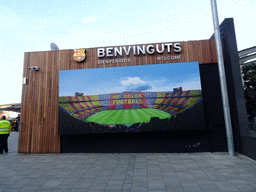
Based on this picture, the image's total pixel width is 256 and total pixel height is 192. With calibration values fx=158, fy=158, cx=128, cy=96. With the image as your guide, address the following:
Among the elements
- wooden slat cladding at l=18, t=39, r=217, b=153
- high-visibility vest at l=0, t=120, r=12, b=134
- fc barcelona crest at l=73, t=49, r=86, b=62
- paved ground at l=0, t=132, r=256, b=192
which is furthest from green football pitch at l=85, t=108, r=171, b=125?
high-visibility vest at l=0, t=120, r=12, b=134

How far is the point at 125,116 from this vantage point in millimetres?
6719

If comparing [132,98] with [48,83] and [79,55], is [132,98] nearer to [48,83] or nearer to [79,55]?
[79,55]

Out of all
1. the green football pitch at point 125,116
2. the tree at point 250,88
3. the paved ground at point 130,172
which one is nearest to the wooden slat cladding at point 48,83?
the paved ground at point 130,172

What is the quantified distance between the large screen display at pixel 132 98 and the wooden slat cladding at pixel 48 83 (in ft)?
1.95

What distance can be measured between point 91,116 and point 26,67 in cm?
427

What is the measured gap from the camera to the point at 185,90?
21.8ft

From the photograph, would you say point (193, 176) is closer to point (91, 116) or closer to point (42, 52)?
point (91, 116)

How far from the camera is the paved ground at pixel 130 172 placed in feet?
12.4

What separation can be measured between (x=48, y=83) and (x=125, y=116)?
409 centimetres

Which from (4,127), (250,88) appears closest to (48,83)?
(4,127)

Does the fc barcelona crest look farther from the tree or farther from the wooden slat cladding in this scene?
the tree

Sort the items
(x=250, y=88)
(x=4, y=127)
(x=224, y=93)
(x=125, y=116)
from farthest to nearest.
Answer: (x=250, y=88) < (x=4, y=127) < (x=125, y=116) < (x=224, y=93)

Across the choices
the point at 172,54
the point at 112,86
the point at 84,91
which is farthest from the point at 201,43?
the point at 84,91

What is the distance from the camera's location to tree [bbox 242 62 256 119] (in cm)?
901
